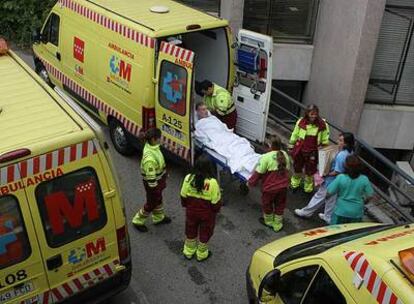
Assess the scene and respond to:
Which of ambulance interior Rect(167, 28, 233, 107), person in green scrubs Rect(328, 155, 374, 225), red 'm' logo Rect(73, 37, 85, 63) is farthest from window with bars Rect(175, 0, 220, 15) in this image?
person in green scrubs Rect(328, 155, 374, 225)

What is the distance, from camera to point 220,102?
25.6ft

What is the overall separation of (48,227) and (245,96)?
4.54 m

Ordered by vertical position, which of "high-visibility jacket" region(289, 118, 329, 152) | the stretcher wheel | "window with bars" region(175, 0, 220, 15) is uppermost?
"window with bars" region(175, 0, 220, 15)

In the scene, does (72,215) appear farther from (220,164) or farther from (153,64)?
(153,64)

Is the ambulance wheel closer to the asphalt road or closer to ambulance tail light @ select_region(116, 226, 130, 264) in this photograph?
the asphalt road

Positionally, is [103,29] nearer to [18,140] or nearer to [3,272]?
[18,140]

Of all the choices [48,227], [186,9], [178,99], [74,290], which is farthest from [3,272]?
[186,9]

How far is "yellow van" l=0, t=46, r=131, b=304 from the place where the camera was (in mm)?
4008

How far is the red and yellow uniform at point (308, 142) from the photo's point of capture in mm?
7223

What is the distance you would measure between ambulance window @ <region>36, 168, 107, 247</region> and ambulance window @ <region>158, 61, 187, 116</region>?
2840 millimetres

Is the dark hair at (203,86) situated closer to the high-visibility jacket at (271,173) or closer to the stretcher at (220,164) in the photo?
the stretcher at (220,164)

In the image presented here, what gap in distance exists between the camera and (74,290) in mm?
4645

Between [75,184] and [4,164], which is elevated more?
[4,164]

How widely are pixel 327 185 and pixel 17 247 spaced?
4.20m
